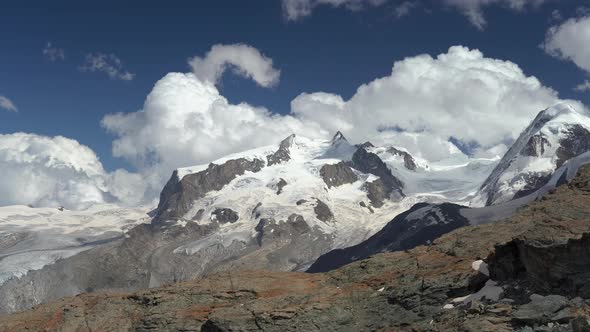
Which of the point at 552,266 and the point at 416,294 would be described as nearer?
the point at 552,266

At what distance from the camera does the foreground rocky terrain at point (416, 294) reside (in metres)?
33.2

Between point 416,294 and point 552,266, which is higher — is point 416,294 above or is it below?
below

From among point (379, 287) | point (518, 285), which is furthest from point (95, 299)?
point (518, 285)

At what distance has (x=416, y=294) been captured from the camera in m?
40.6

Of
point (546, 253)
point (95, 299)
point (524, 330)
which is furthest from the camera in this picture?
point (95, 299)

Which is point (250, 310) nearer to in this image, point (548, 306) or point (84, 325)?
point (84, 325)

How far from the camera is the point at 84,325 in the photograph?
5044cm

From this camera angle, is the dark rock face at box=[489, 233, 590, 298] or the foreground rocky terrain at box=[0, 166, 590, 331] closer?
the dark rock face at box=[489, 233, 590, 298]

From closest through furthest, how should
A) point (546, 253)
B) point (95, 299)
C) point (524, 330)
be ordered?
point (524, 330)
point (546, 253)
point (95, 299)

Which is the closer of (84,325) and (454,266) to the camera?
(454,266)

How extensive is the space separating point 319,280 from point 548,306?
22333 millimetres

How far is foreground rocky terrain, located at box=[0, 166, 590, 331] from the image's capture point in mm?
33250

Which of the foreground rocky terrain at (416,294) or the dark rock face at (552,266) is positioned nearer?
the dark rock face at (552,266)

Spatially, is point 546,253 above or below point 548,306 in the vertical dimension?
above
